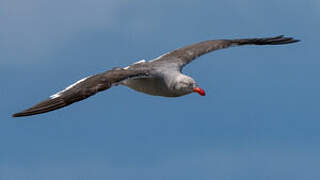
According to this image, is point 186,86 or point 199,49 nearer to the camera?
point 186,86

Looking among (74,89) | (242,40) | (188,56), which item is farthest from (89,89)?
(242,40)

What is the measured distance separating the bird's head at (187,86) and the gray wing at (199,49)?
5.95 feet

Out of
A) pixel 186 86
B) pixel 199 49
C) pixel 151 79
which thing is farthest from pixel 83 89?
pixel 199 49

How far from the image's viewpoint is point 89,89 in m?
17.4

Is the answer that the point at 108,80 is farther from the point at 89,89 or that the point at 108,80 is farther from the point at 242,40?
the point at 242,40

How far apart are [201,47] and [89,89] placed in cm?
691

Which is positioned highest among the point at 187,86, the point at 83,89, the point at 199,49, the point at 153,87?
the point at 199,49

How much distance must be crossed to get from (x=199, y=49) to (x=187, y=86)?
4022mm

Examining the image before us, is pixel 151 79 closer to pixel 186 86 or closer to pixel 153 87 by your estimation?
pixel 153 87

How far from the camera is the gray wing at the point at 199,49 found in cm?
2184

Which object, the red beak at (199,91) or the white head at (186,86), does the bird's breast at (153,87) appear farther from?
the red beak at (199,91)

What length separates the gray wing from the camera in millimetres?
21844

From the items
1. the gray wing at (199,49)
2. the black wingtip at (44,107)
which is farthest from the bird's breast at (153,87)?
the black wingtip at (44,107)

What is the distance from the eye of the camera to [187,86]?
19.4 metres
